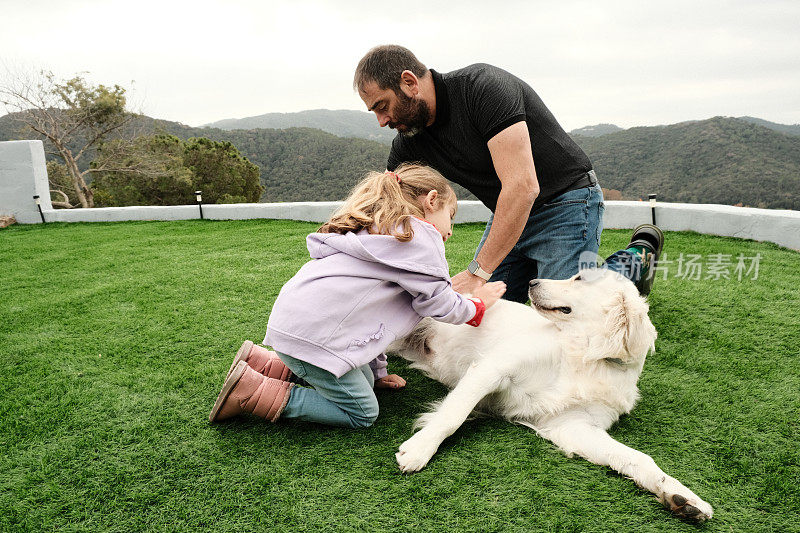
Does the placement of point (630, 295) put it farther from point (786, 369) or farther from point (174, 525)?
point (174, 525)

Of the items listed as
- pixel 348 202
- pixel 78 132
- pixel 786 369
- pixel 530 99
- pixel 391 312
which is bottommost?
pixel 786 369

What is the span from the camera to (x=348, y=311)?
6.42ft

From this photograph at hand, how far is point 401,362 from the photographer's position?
2826mm

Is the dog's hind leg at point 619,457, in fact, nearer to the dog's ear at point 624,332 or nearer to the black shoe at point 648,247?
the dog's ear at point 624,332

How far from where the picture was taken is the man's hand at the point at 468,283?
101 inches

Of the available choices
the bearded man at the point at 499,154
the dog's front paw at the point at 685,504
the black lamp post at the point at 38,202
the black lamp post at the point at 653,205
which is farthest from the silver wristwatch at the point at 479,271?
the black lamp post at the point at 38,202

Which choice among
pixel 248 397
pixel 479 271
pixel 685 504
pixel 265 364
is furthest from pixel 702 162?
pixel 248 397

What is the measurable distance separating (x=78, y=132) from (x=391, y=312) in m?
25.3

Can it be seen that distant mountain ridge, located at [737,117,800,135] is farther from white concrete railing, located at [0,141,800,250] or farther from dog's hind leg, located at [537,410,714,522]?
dog's hind leg, located at [537,410,714,522]

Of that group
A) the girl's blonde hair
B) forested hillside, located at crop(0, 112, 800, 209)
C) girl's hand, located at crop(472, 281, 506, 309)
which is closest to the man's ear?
the girl's blonde hair

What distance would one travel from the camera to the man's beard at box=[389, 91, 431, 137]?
2.60 meters

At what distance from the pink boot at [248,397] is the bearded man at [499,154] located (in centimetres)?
110

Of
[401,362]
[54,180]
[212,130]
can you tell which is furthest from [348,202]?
[212,130]

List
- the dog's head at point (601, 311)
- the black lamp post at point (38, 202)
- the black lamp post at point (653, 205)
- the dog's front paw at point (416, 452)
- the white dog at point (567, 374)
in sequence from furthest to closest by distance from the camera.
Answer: the black lamp post at point (38, 202) → the black lamp post at point (653, 205) → the dog's head at point (601, 311) → the white dog at point (567, 374) → the dog's front paw at point (416, 452)
